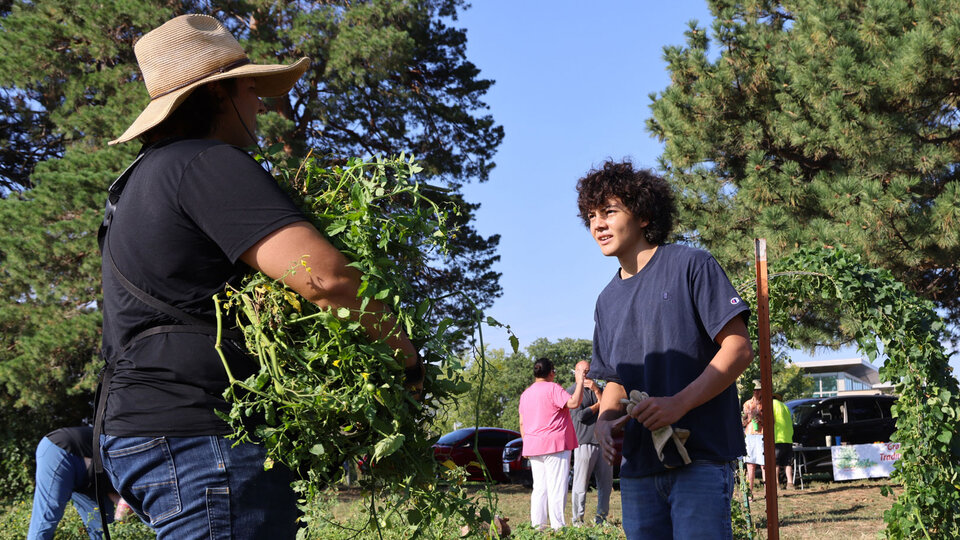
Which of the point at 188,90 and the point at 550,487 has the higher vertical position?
the point at 188,90

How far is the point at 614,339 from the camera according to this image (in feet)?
9.29

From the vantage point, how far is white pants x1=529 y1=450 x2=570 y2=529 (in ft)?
24.6

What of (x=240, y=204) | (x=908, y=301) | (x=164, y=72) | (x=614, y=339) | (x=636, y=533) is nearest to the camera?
(x=240, y=204)

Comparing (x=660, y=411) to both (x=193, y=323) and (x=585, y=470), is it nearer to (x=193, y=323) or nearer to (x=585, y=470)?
(x=193, y=323)

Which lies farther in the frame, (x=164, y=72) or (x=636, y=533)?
(x=636, y=533)

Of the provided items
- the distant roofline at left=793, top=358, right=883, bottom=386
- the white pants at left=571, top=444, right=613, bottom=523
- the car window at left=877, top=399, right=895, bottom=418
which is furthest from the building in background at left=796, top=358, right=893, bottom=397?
the white pants at left=571, top=444, right=613, bottom=523

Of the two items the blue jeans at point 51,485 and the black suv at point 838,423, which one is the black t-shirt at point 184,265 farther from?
the black suv at point 838,423

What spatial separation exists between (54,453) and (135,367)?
4180mm

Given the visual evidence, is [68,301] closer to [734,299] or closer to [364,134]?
[364,134]

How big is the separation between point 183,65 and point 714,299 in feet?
5.43

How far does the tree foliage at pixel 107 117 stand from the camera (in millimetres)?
12531

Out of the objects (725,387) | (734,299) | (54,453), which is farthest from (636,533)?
(54,453)

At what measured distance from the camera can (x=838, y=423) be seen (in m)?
15.0

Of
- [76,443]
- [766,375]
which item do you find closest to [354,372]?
[766,375]
